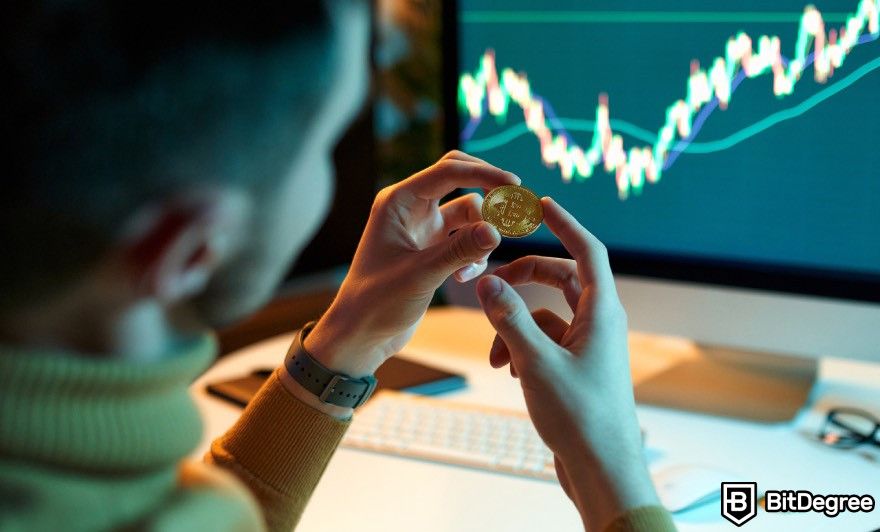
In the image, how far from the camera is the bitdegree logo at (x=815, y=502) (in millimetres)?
925

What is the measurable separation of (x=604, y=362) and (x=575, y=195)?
1.73 feet

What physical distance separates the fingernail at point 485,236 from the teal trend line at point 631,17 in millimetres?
466

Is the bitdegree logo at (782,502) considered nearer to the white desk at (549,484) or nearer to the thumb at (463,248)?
the white desk at (549,484)

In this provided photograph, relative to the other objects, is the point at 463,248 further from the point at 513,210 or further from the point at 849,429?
the point at 849,429

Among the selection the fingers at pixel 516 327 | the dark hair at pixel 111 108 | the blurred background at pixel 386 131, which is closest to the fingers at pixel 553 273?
the fingers at pixel 516 327

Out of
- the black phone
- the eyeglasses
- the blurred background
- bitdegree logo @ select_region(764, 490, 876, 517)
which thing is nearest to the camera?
bitdegree logo @ select_region(764, 490, 876, 517)

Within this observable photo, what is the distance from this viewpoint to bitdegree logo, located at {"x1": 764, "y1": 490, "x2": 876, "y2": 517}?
92 centimetres

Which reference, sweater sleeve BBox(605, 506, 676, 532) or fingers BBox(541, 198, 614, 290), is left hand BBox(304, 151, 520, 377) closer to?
fingers BBox(541, 198, 614, 290)

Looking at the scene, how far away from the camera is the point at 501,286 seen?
0.79 metres

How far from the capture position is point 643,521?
70 cm

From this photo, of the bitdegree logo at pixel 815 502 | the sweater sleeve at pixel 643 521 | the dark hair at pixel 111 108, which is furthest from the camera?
the bitdegree logo at pixel 815 502

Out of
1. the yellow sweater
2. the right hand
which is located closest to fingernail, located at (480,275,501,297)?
the right hand

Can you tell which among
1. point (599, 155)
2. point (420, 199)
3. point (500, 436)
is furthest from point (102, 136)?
point (599, 155)

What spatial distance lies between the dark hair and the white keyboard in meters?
0.57
